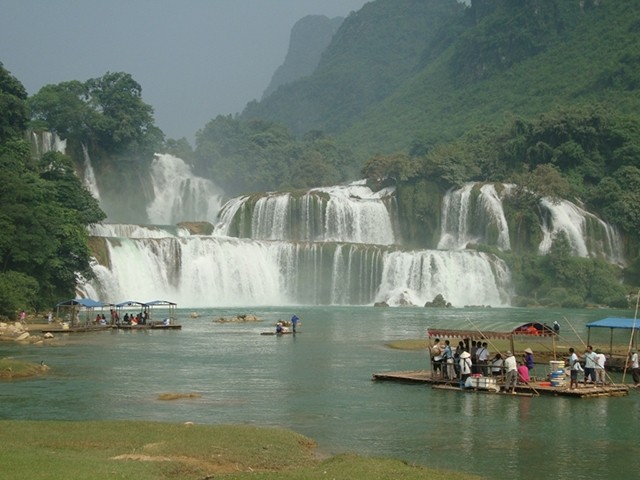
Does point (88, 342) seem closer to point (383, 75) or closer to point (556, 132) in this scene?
point (556, 132)

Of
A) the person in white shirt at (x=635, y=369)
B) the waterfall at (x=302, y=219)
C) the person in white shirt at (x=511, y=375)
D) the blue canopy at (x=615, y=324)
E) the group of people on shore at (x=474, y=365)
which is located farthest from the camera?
the waterfall at (x=302, y=219)

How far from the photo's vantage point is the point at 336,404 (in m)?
22.4

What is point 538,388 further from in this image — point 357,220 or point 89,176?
point 89,176

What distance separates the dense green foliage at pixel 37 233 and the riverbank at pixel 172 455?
28.6 m

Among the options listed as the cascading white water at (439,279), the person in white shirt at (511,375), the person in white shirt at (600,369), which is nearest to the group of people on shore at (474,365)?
the person in white shirt at (511,375)

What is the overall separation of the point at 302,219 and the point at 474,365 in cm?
5523

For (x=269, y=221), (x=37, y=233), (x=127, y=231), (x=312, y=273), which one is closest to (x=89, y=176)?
(x=269, y=221)

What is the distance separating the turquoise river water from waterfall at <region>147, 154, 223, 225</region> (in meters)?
60.5

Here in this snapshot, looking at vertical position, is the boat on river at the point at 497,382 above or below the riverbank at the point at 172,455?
above

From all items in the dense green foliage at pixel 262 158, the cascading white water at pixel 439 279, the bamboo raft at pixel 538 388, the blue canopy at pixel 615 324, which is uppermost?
the dense green foliage at pixel 262 158

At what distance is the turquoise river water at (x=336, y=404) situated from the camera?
1711 cm

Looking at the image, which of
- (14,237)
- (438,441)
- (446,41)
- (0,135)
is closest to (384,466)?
(438,441)

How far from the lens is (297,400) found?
75.6 feet

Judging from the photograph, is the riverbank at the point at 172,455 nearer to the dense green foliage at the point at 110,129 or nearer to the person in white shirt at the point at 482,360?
the person in white shirt at the point at 482,360
